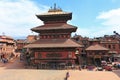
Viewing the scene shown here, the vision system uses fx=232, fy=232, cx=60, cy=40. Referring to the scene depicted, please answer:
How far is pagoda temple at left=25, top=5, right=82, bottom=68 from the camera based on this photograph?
48594 mm

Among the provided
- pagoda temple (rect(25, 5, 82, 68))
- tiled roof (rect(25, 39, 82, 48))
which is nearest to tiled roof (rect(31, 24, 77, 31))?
pagoda temple (rect(25, 5, 82, 68))

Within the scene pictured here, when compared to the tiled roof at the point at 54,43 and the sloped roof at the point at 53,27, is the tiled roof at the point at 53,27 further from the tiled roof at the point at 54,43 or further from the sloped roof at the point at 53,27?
the tiled roof at the point at 54,43

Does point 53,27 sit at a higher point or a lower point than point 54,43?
higher

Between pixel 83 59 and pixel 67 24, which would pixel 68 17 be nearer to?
pixel 67 24

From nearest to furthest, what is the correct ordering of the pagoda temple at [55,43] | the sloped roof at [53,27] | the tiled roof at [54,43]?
the tiled roof at [54,43] < the pagoda temple at [55,43] < the sloped roof at [53,27]

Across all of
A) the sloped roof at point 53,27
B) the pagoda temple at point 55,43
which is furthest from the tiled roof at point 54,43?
the sloped roof at point 53,27

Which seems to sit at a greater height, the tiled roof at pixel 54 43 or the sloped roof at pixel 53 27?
the sloped roof at pixel 53 27

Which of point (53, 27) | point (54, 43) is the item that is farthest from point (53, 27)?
point (54, 43)

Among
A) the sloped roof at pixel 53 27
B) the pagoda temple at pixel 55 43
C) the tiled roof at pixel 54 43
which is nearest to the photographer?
the tiled roof at pixel 54 43

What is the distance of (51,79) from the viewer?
1378 inches

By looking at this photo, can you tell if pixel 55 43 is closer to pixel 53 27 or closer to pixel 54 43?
pixel 54 43

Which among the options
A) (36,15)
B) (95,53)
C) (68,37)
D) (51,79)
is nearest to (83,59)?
(95,53)

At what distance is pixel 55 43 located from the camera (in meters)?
49.6

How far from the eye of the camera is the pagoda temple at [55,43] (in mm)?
48594
